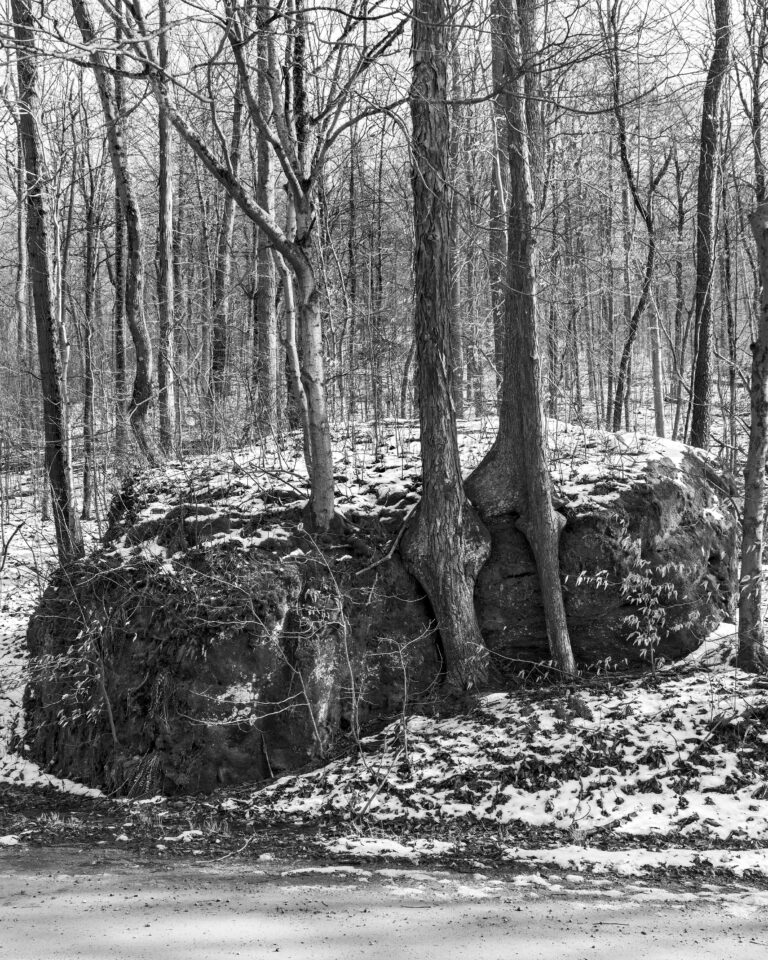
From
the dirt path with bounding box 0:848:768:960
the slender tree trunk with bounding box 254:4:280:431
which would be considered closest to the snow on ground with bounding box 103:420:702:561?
the slender tree trunk with bounding box 254:4:280:431

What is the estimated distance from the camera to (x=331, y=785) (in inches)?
247

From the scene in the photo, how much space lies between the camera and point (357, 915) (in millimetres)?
4426

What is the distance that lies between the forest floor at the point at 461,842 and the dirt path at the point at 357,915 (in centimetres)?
2

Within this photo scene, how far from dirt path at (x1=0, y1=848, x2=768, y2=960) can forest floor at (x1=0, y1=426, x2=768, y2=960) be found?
0.02 m

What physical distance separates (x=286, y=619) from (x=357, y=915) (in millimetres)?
2982

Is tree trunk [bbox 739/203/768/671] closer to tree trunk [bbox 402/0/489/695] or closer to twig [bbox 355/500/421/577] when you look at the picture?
tree trunk [bbox 402/0/489/695]

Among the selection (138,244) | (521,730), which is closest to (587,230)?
(138,244)

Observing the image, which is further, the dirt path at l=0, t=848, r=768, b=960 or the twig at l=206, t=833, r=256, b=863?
the twig at l=206, t=833, r=256, b=863

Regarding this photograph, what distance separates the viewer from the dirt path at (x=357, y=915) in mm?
4008

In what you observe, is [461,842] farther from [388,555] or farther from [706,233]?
[706,233]

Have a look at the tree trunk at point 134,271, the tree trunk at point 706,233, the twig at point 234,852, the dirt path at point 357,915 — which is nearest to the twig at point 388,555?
the twig at point 234,852

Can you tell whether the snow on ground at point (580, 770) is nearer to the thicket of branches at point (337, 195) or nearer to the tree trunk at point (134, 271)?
the thicket of branches at point (337, 195)

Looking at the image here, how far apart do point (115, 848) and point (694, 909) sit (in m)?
3.87

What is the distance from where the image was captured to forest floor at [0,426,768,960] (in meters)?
4.22
